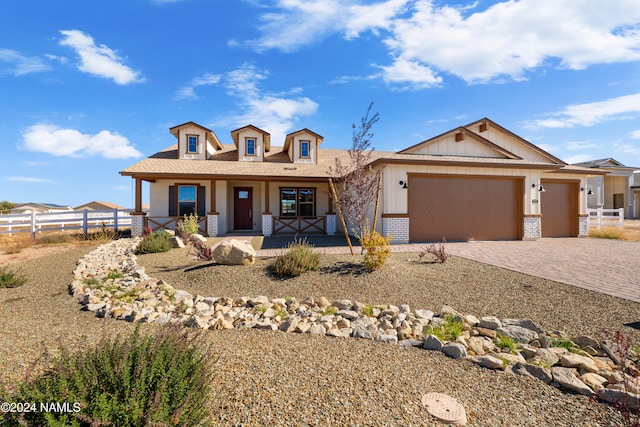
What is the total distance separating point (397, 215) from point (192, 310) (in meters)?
8.11

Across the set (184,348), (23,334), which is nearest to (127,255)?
(23,334)

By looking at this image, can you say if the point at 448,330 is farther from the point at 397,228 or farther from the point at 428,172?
the point at 428,172

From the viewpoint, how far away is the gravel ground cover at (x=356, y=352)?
2439mm

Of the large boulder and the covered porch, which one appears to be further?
the covered porch

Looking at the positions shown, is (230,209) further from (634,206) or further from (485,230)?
(634,206)

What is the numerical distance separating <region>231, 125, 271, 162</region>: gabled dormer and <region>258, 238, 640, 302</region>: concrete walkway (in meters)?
8.45

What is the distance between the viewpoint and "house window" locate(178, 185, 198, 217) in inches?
580

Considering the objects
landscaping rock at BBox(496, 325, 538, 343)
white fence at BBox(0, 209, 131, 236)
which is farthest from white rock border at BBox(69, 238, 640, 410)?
white fence at BBox(0, 209, 131, 236)

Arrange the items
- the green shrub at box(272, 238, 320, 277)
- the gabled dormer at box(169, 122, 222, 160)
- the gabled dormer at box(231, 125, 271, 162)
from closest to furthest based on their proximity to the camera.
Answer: the green shrub at box(272, 238, 320, 277) → the gabled dormer at box(169, 122, 222, 160) → the gabled dormer at box(231, 125, 271, 162)

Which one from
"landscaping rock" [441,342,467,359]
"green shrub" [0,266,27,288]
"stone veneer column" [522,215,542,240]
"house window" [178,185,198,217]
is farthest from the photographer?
"house window" [178,185,198,217]

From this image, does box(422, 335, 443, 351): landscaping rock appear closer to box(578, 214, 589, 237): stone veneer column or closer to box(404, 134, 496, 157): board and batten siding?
box(404, 134, 496, 157): board and batten siding

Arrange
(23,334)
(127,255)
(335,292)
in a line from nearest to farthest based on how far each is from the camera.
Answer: (23,334), (335,292), (127,255)

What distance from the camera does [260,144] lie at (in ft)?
54.6

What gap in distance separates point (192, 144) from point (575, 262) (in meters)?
16.8
